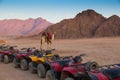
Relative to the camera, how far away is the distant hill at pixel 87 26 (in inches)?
2840

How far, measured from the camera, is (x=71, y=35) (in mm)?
73625

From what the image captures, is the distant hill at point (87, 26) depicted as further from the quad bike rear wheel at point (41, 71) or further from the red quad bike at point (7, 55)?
the quad bike rear wheel at point (41, 71)

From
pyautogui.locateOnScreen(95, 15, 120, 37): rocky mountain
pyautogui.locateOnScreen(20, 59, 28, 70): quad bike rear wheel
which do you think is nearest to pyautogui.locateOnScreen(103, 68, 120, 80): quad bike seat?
pyautogui.locateOnScreen(20, 59, 28, 70): quad bike rear wheel

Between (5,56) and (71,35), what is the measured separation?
55.6 metres

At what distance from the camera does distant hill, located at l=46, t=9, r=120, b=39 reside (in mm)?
72125

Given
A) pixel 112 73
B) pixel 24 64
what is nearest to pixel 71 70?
pixel 112 73

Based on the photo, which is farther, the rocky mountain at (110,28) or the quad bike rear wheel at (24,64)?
the rocky mountain at (110,28)

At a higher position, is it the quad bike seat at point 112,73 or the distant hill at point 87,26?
the distant hill at point 87,26

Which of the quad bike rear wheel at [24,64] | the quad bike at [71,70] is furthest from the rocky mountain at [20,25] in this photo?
the quad bike at [71,70]

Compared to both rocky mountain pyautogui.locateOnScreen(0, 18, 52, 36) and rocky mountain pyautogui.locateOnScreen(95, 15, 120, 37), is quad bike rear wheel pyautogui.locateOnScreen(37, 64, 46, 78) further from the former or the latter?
rocky mountain pyautogui.locateOnScreen(0, 18, 52, 36)

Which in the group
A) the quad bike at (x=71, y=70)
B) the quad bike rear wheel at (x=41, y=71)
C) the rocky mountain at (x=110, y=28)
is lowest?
the quad bike rear wheel at (x=41, y=71)

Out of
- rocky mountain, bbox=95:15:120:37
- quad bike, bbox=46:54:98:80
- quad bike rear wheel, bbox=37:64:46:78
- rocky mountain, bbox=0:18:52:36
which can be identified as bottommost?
quad bike rear wheel, bbox=37:64:46:78

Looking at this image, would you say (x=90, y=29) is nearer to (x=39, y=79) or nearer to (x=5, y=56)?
(x=5, y=56)

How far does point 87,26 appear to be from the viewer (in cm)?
7881
